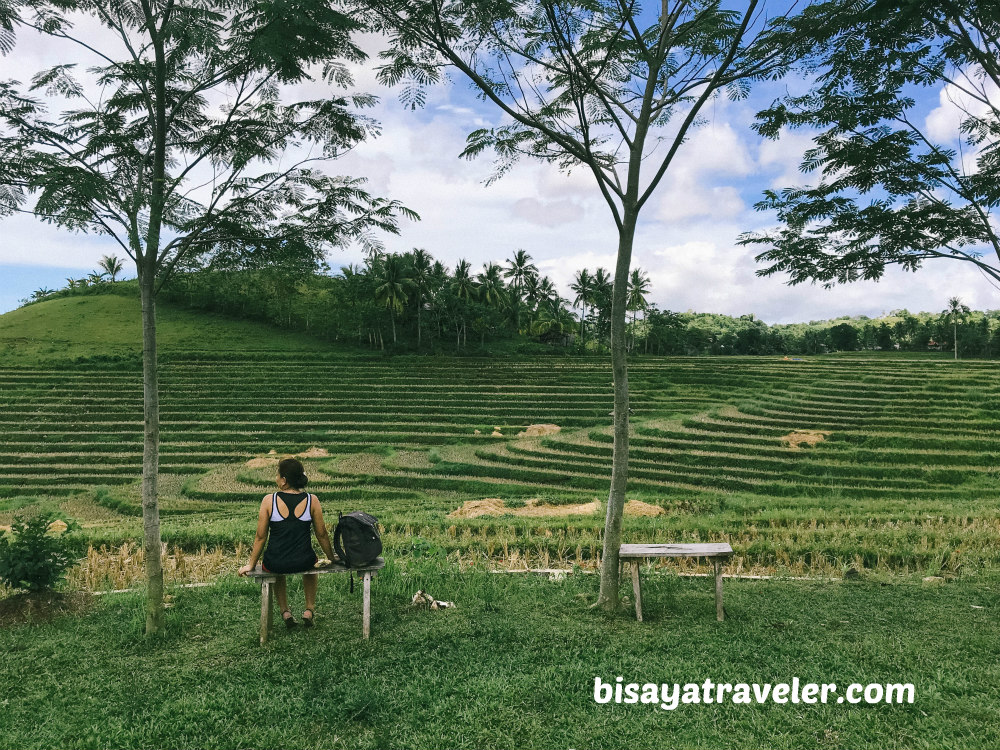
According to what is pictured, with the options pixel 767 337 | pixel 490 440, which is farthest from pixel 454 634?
pixel 767 337

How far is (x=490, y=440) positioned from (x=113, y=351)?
1410 inches

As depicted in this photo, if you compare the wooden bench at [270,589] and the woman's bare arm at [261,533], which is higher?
the woman's bare arm at [261,533]

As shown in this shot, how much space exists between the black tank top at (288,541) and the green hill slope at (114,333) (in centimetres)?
4435

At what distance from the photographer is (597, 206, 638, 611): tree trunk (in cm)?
536

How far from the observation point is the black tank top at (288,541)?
466 cm

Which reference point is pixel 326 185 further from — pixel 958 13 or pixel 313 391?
pixel 313 391

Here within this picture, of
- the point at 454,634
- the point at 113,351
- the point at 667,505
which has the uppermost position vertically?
the point at 113,351

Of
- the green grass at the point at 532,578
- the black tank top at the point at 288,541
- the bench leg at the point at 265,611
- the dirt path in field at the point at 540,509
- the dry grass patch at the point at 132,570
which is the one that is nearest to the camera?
the green grass at the point at 532,578

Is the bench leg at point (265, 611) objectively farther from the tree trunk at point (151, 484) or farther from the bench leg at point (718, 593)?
the bench leg at point (718, 593)

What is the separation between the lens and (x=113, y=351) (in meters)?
46.3

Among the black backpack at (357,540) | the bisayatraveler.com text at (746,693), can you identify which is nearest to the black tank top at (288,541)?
the black backpack at (357,540)

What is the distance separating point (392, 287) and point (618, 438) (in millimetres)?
47712

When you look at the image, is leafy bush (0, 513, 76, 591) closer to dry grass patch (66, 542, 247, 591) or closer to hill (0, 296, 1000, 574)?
dry grass patch (66, 542, 247, 591)

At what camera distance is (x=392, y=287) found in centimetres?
5131
